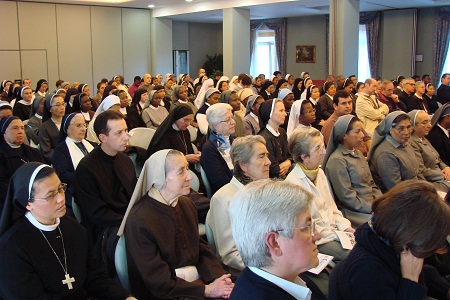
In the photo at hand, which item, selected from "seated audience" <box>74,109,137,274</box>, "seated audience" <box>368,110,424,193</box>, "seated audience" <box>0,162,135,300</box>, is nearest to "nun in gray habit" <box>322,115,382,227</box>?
"seated audience" <box>368,110,424,193</box>

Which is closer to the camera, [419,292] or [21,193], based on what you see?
[419,292]

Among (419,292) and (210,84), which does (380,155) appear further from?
(210,84)

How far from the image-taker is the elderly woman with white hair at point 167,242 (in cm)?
271

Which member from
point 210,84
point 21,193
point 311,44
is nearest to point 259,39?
point 311,44

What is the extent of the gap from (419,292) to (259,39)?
19602 millimetres

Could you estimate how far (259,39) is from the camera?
20.9m

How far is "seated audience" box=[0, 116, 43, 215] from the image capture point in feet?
15.1

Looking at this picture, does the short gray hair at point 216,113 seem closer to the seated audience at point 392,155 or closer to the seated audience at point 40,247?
the seated audience at point 392,155

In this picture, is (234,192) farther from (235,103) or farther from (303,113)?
(235,103)

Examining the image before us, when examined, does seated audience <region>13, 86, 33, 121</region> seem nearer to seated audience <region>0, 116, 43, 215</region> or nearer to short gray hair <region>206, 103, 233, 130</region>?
seated audience <region>0, 116, 43, 215</region>

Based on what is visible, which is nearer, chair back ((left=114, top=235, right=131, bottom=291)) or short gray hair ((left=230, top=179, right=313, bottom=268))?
short gray hair ((left=230, top=179, right=313, bottom=268))

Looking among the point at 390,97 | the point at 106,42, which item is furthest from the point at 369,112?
the point at 106,42

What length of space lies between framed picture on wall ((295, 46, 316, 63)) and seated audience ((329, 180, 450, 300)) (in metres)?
17.5

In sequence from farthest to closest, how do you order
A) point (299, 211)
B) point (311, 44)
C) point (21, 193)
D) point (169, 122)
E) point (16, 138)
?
point (311, 44) → point (169, 122) → point (16, 138) → point (21, 193) → point (299, 211)
